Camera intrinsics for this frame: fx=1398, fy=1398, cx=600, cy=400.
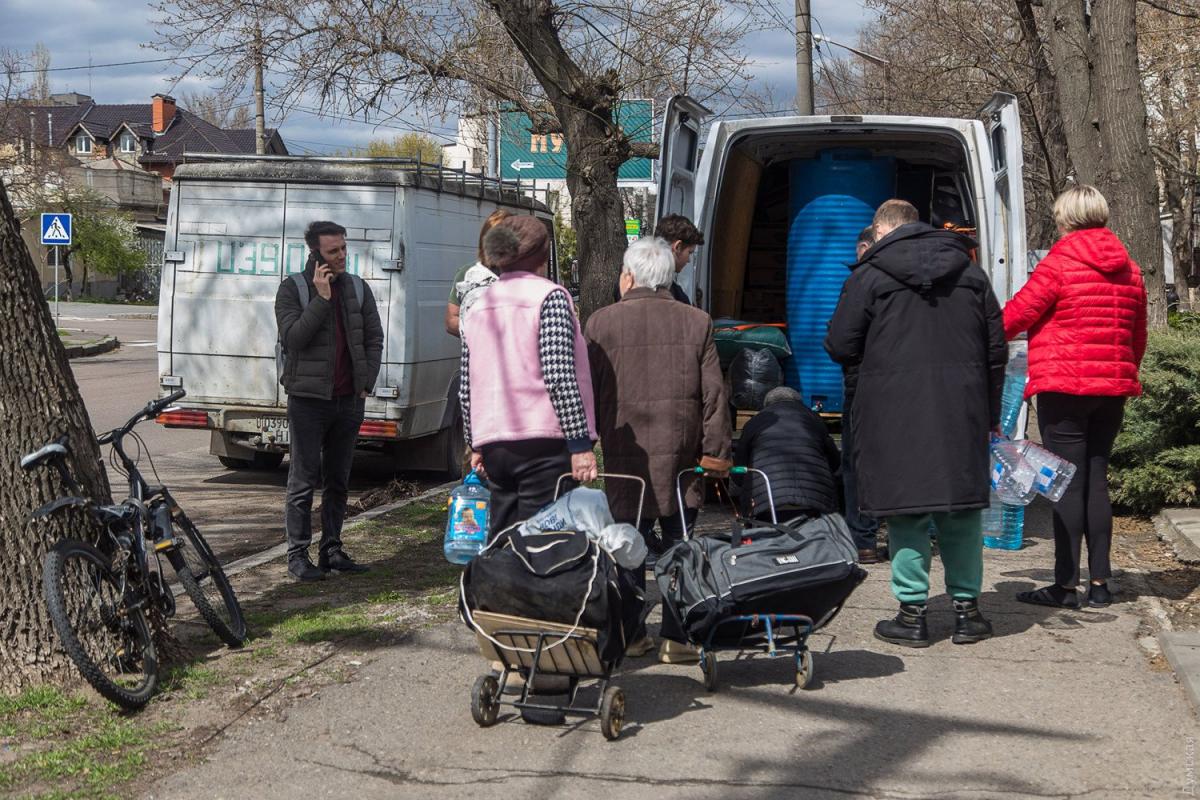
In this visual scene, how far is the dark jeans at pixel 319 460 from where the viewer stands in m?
7.23

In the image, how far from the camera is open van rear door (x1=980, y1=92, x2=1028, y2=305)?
8188 millimetres

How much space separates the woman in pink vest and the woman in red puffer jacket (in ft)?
7.85

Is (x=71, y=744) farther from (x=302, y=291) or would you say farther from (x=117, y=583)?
(x=302, y=291)

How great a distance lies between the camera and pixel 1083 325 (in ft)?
21.0

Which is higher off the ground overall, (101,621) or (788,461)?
(788,461)

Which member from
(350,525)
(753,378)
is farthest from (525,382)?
(350,525)

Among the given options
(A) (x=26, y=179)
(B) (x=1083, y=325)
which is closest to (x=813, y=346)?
(B) (x=1083, y=325)

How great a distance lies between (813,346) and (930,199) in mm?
1509

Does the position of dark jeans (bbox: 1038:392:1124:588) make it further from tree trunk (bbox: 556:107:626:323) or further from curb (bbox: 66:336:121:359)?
curb (bbox: 66:336:121:359)

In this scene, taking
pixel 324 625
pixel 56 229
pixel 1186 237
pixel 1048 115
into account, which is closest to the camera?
pixel 324 625

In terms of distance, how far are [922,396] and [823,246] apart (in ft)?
12.1

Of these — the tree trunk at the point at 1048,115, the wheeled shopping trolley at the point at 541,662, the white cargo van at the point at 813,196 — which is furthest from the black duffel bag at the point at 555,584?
the tree trunk at the point at 1048,115

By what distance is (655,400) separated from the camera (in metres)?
5.70

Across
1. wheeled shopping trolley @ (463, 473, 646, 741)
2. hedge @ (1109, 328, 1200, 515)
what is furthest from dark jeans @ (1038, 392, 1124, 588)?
wheeled shopping trolley @ (463, 473, 646, 741)
